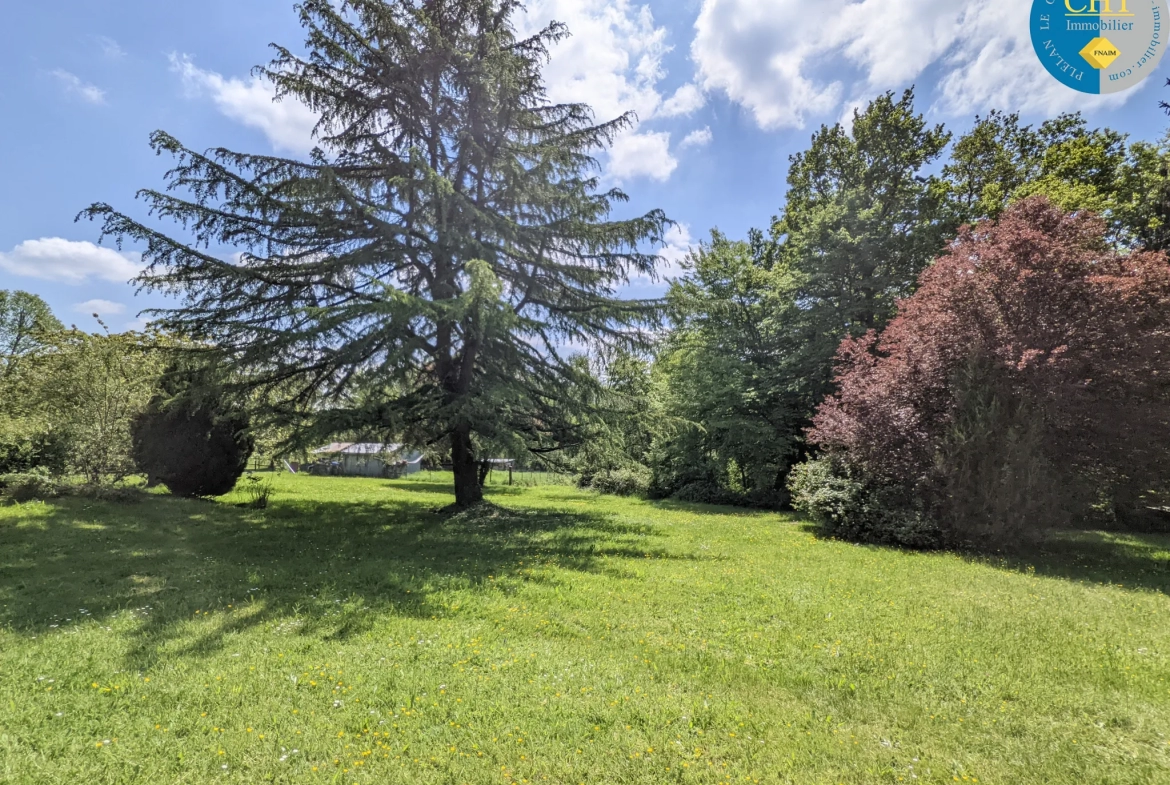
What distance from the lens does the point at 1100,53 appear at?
8.84 m

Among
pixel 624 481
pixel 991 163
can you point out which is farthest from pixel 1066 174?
pixel 624 481

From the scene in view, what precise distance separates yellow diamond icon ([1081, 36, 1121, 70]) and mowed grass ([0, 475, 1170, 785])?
903 cm

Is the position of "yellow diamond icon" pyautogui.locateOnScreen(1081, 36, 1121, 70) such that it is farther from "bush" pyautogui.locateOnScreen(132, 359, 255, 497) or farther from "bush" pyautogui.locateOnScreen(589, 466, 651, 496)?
"bush" pyautogui.locateOnScreen(132, 359, 255, 497)

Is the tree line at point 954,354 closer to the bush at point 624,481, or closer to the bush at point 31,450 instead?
the bush at point 624,481

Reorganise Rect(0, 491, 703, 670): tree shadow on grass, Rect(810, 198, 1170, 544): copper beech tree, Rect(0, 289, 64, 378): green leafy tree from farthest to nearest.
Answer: Rect(0, 289, 64, 378): green leafy tree < Rect(810, 198, 1170, 544): copper beech tree < Rect(0, 491, 703, 670): tree shadow on grass

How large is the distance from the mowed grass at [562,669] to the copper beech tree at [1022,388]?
6.66 ft

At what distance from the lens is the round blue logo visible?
8.56 m

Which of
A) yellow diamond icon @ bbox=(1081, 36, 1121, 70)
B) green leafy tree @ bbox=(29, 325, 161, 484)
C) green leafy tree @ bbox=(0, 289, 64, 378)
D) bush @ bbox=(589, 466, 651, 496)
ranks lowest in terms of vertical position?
bush @ bbox=(589, 466, 651, 496)

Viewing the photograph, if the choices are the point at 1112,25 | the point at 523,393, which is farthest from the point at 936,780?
the point at 1112,25

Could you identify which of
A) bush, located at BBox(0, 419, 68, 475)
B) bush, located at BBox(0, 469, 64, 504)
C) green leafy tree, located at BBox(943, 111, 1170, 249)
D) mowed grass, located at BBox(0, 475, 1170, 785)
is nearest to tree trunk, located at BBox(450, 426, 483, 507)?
mowed grass, located at BBox(0, 475, 1170, 785)

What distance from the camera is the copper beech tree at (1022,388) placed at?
925 cm

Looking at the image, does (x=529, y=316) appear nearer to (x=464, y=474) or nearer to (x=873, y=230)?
(x=464, y=474)

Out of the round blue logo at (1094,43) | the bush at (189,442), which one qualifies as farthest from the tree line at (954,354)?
the bush at (189,442)

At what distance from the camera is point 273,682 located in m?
3.92
